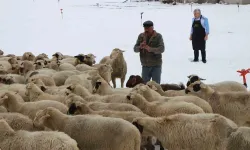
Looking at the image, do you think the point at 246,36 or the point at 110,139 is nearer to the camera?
the point at 110,139

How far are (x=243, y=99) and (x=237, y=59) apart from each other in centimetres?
916

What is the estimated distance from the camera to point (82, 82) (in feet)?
34.6

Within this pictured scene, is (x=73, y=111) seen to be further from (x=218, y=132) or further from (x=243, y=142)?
(x=243, y=142)

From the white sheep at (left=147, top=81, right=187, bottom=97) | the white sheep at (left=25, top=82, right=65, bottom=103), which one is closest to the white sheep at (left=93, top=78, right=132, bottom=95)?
the white sheep at (left=147, top=81, right=187, bottom=97)

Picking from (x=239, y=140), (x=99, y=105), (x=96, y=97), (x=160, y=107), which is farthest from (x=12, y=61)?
(x=239, y=140)

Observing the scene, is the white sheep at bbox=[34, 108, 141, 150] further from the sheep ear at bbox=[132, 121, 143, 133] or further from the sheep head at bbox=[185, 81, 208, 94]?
the sheep head at bbox=[185, 81, 208, 94]

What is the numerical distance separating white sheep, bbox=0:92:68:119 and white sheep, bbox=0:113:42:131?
24.3 inches

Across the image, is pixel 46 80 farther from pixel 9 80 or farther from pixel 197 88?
pixel 197 88

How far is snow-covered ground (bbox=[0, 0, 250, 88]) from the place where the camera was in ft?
52.2

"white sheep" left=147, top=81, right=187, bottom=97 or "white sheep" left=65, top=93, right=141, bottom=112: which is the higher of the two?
"white sheep" left=65, top=93, right=141, bottom=112

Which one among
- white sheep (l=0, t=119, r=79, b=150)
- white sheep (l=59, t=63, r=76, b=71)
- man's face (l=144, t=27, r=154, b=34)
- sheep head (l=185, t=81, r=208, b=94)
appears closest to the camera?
white sheep (l=0, t=119, r=79, b=150)

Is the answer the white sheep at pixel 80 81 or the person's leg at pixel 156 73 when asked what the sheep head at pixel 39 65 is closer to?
the white sheep at pixel 80 81

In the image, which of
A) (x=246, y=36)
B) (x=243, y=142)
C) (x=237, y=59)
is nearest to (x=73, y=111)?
(x=243, y=142)

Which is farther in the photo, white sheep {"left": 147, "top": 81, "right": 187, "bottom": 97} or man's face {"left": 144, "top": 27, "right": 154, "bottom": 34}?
man's face {"left": 144, "top": 27, "right": 154, "bottom": 34}
